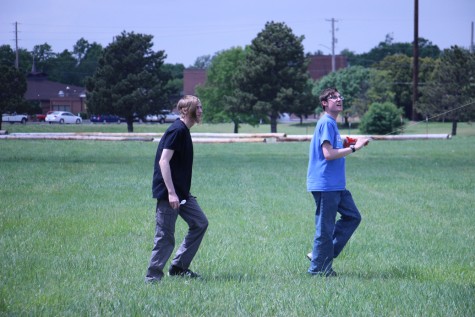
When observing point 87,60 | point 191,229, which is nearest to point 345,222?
point 191,229

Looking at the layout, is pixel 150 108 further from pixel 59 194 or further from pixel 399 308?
pixel 399 308

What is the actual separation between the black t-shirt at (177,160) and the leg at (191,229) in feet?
0.64

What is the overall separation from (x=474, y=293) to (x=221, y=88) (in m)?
76.4

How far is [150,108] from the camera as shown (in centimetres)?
7319

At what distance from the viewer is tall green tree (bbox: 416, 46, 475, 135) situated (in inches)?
2665

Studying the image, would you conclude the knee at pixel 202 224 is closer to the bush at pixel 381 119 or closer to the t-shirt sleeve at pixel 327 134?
the t-shirt sleeve at pixel 327 134


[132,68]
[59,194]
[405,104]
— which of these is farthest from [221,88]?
[59,194]

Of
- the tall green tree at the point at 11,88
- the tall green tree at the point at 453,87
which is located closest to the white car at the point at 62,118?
the tall green tree at the point at 11,88

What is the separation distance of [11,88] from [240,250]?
188 feet

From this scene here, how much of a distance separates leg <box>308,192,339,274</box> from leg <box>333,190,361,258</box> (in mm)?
273

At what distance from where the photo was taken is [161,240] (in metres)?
8.33

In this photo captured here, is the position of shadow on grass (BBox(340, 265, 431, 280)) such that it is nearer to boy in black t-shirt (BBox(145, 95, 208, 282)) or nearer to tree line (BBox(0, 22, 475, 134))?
boy in black t-shirt (BBox(145, 95, 208, 282))

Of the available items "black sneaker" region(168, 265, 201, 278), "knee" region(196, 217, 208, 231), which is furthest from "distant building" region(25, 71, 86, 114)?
"knee" region(196, 217, 208, 231)

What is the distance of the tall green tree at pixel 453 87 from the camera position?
67688 millimetres
